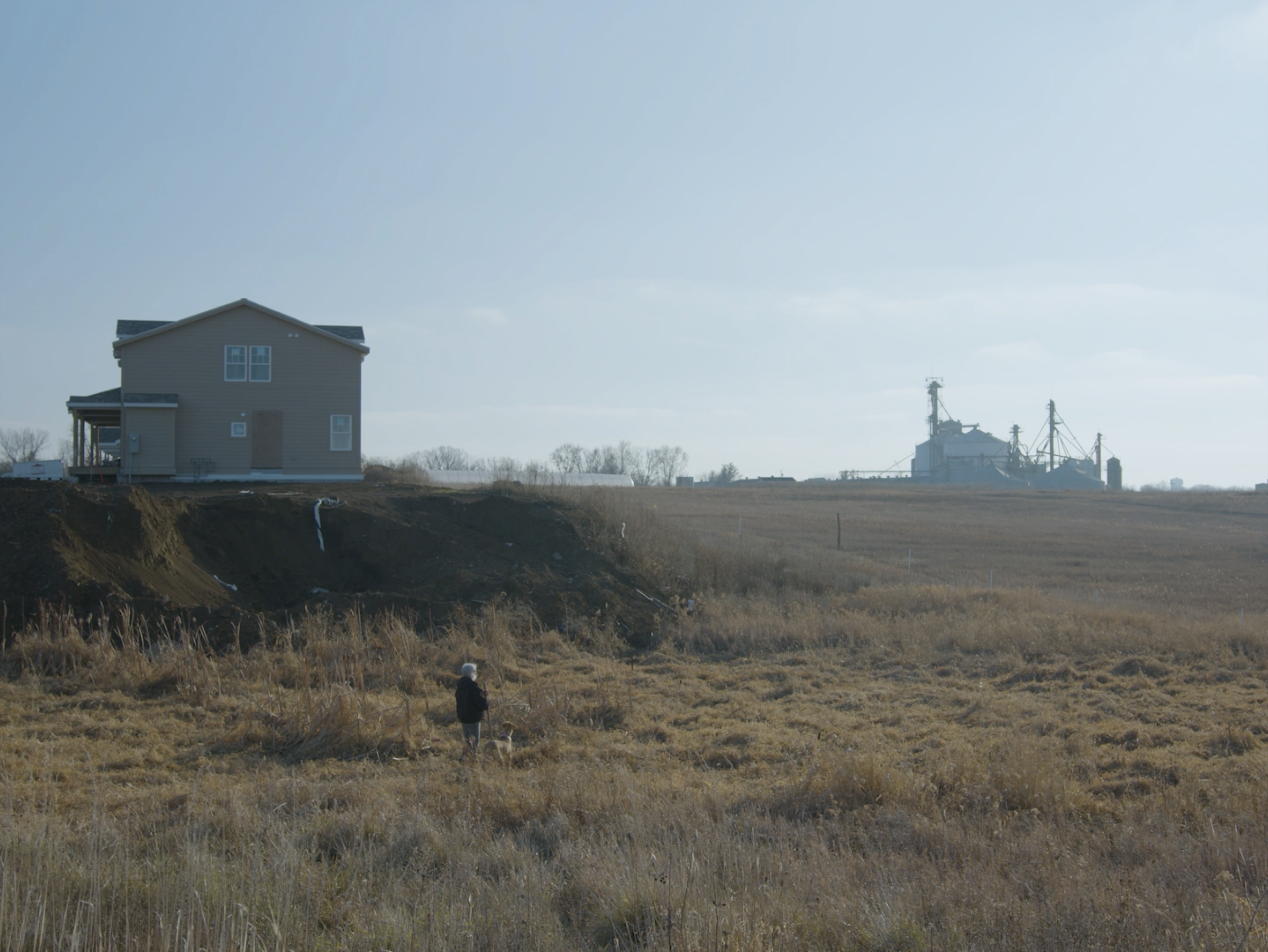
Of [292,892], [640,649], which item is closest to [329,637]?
[640,649]

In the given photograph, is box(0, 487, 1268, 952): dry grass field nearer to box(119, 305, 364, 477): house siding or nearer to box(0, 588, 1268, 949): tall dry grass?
box(0, 588, 1268, 949): tall dry grass

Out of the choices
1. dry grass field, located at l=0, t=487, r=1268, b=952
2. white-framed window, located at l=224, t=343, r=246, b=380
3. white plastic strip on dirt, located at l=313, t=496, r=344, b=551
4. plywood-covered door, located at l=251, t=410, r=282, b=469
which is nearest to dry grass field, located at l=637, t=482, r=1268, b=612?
dry grass field, located at l=0, t=487, r=1268, b=952

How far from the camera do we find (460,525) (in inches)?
914

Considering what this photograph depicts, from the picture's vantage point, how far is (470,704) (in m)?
9.98

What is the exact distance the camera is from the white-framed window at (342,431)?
31.6 m

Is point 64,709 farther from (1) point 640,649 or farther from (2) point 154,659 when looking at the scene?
(1) point 640,649

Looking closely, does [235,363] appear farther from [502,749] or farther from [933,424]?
[933,424]

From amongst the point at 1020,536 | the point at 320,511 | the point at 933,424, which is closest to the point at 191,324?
the point at 320,511

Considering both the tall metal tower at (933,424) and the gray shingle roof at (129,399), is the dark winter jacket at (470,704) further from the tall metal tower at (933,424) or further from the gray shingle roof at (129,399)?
the tall metal tower at (933,424)

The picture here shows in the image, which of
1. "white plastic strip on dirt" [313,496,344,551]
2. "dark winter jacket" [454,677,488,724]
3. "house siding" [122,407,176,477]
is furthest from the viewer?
"house siding" [122,407,176,477]

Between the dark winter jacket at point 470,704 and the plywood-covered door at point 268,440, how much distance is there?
2341 centimetres

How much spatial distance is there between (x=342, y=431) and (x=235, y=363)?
4.09m

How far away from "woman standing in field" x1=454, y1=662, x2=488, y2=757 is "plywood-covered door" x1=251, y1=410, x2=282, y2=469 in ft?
76.8

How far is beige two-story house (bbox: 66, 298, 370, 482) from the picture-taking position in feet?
97.6
